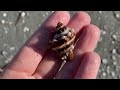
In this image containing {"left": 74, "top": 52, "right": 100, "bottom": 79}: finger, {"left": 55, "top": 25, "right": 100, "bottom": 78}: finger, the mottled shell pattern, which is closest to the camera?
{"left": 74, "top": 52, "right": 100, "bottom": 79}: finger

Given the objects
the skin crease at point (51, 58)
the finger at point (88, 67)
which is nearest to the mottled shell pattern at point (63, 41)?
the skin crease at point (51, 58)

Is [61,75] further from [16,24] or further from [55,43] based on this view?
[16,24]

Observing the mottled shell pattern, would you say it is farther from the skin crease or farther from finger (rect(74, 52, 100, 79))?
finger (rect(74, 52, 100, 79))

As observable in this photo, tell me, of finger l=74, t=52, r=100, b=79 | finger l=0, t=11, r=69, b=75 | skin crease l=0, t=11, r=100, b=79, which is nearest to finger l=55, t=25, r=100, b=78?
skin crease l=0, t=11, r=100, b=79

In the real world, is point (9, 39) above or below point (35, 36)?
below

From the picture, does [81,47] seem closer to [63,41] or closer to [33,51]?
[63,41]
